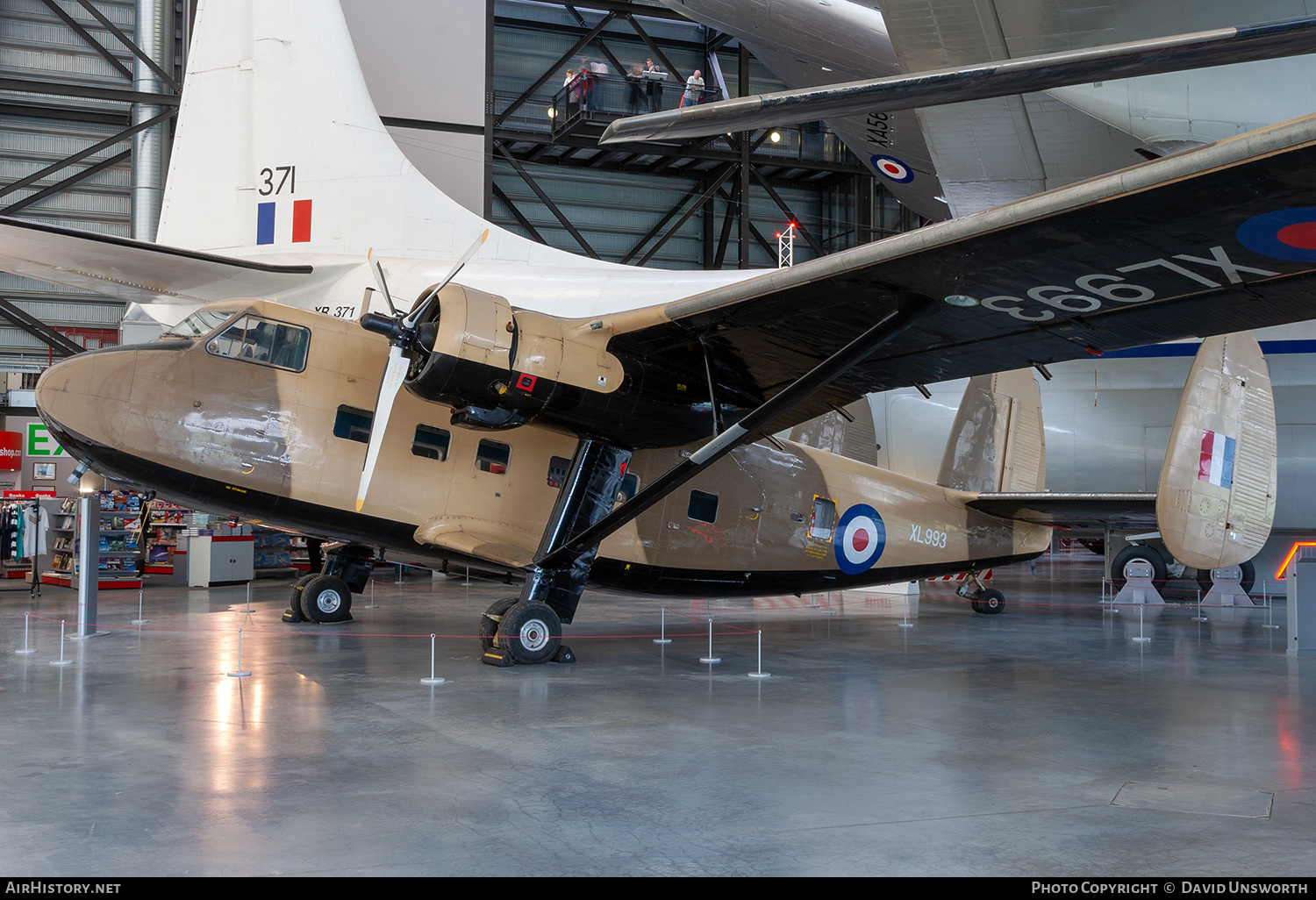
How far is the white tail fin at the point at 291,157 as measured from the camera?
17.4 metres

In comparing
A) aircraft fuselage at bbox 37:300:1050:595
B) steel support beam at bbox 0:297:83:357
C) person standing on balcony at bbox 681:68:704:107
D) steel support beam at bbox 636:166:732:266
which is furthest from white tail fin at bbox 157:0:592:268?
steel support beam at bbox 636:166:732:266

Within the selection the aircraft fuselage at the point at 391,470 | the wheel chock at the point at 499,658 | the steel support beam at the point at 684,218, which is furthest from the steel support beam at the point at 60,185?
the wheel chock at the point at 499,658

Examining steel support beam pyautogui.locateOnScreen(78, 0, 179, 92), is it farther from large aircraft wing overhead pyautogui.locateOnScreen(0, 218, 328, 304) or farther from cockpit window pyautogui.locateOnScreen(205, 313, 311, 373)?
cockpit window pyautogui.locateOnScreen(205, 313, 311, 373)

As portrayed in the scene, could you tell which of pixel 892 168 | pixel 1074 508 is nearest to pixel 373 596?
pixel 1074 508

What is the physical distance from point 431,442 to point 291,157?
988cm

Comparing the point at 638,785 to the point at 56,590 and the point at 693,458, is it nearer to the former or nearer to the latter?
the point at 693,458

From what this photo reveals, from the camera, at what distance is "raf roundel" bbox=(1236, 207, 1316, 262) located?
19.2ft

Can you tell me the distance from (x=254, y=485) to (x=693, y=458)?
4.58 meters

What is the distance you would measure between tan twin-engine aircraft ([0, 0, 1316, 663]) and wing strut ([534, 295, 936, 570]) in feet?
0.09

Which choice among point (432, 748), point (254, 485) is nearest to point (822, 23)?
point (254, 485)

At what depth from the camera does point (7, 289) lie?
29875mm

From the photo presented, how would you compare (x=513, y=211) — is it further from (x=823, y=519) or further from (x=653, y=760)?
(x=653, y=760)

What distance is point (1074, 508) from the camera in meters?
13.2

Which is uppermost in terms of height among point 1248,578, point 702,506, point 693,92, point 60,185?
point 693,92
